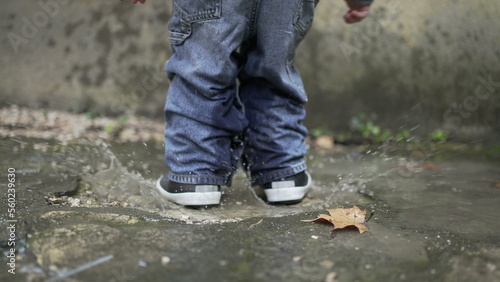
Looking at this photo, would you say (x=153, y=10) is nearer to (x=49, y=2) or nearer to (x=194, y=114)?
(x=49, y=2)

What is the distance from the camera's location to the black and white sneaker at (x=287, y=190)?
164cm

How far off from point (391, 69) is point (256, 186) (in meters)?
1.24

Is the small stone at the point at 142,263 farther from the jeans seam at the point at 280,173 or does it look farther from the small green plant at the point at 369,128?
the small green plant at the point at 369,128

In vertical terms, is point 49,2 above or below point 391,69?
above

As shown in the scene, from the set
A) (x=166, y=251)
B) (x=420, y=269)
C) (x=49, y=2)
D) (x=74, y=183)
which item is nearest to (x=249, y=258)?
(x=166, y=251)

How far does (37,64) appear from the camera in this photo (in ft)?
9.26

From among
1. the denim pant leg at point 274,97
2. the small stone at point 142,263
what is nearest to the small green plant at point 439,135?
the denim pant leg at point 274,97

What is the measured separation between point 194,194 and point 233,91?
0.33 meters

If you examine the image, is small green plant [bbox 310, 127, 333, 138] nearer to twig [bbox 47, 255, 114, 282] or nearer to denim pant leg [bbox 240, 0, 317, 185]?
denim pant leg [bbox 240, 0, 317, 185]

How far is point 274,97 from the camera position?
1.66 m

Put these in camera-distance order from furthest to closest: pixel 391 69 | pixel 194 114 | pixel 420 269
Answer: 1. pixel 391 69
2. pixel 194 114
3. pixel 420 269

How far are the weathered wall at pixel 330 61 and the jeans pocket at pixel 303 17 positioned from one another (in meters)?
1.09

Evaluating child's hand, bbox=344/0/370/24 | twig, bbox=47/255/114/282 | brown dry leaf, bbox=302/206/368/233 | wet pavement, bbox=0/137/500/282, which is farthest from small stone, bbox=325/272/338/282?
child's hand, bbox=344/0/370/24

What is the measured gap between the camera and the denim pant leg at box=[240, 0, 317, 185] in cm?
156
